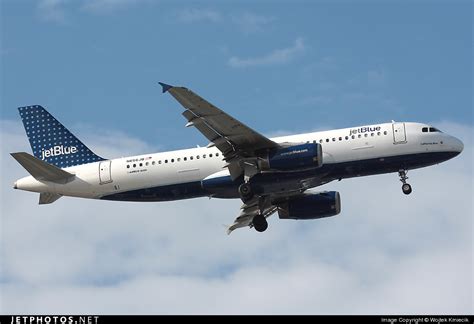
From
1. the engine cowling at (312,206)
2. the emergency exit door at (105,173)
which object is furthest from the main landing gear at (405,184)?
the emergency exit door at (105,173)

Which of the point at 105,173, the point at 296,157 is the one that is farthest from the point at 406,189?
the point at 105,173

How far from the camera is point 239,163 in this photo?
5972cm

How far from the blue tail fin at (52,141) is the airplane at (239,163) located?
10 centimetres

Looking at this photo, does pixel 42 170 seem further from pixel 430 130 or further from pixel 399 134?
pixel 430 130

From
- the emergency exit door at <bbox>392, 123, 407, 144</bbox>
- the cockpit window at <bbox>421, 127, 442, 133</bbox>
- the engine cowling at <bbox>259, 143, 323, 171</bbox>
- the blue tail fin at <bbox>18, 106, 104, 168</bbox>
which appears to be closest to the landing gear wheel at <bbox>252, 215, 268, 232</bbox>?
the engine cowling at <bbox>259, 143, 323, 171</bbox>

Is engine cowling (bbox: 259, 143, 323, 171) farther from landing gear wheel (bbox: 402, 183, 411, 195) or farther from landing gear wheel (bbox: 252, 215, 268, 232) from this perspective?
landing gear wheel (bbox: 252, 215, 268, 232)

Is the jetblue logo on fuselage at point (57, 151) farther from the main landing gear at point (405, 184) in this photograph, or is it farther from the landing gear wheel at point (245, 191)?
the main landing gear at point (405, 184)

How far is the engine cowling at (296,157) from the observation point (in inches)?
2250

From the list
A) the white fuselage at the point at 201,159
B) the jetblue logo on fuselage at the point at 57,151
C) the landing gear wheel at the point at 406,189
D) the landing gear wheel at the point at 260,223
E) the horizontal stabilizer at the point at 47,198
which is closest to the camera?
the white fuselage at the point at 201,159

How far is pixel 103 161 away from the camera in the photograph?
63.6m

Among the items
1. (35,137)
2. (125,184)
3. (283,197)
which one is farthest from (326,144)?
(35,137)

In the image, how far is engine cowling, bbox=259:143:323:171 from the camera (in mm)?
57156

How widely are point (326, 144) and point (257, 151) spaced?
155 inches

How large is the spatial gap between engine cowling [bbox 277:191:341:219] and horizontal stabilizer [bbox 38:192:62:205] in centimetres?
1393
